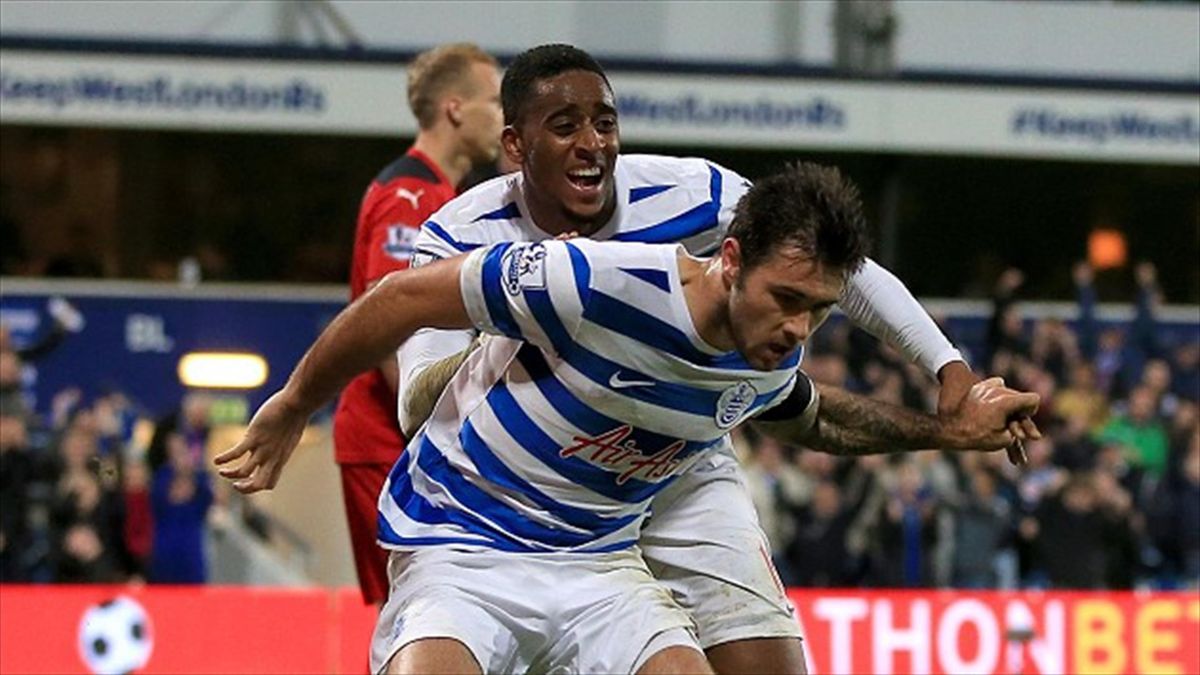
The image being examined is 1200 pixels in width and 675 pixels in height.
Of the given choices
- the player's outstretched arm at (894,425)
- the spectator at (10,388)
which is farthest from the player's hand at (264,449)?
the spectator at (10,388)

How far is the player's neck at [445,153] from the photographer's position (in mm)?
6598

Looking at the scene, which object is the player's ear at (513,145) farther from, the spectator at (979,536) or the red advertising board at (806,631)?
the spectator at (979,536)

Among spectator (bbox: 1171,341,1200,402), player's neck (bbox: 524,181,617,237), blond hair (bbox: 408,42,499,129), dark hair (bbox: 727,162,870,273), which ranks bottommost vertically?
dark hair (bbox: 727,162,870,273)

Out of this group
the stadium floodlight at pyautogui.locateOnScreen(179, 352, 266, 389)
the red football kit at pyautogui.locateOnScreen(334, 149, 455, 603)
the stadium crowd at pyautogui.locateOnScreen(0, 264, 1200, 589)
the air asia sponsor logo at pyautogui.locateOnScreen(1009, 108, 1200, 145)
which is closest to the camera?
the red football kit at pyautogui.locateOnScreen(334, 149, 455, 603)

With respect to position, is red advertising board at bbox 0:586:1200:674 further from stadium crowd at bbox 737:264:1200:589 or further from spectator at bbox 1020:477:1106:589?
spectator at bbox 1020:477:1106:589

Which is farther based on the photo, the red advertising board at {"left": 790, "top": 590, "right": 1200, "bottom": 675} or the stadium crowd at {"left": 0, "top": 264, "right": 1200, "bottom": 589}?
the stadium crowd at {"left": 0, "top": 264, "right": 1200, "bottom": 589}

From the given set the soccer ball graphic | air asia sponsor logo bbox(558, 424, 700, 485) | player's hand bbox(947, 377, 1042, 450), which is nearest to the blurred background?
the soccer ball graphic

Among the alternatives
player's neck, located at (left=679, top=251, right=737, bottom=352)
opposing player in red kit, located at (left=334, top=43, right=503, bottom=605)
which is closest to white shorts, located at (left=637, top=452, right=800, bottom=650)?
player's neck, located at (left=679, top=251, right=737, bottom=352)

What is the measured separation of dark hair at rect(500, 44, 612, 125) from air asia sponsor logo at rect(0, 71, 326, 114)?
8.29 m

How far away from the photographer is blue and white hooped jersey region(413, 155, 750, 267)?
5254 millimetres

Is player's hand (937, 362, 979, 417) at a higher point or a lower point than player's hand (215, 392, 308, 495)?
higher

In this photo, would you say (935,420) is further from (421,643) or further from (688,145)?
(688,145)

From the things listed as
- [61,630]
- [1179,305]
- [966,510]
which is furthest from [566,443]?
[1179,305]

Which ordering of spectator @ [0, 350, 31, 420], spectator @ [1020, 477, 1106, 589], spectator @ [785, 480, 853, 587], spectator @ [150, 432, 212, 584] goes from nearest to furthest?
spectator @ [150, 432, 212, 584] < spectator @ [0, 350, 31, 420] < spectator @ [785, 480, 853, 587] < spectator @ [1020, 477, 1106, 589]
